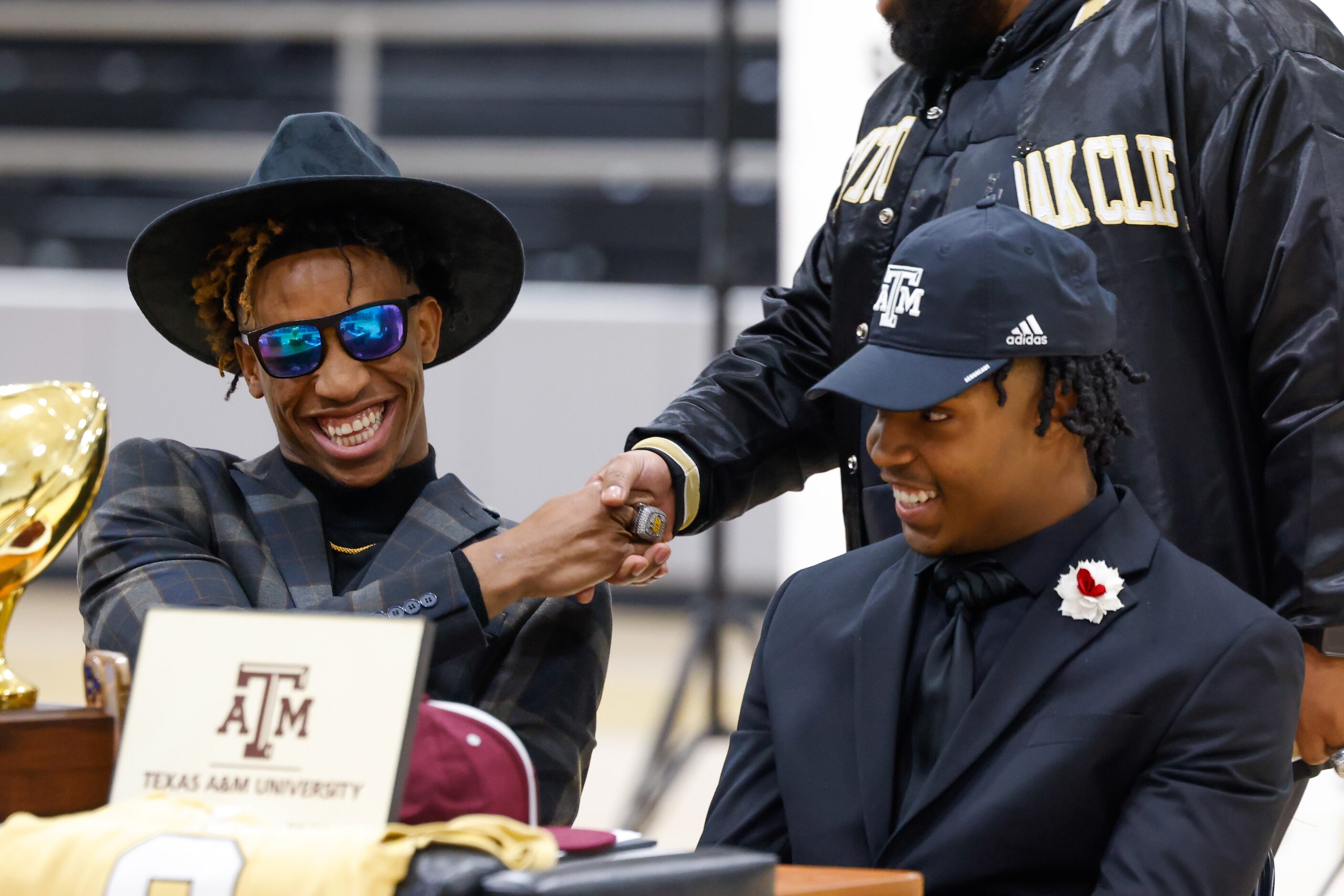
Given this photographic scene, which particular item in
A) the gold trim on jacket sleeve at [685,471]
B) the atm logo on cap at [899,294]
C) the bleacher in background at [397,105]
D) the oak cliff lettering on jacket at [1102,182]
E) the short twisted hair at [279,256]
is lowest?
the gold trim on jacket sleeve at [685,471]

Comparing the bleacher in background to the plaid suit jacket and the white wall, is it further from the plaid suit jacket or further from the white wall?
the plaid suit jacket

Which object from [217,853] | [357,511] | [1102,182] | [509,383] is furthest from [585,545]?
[509,383]

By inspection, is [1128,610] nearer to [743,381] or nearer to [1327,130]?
[1327,130]

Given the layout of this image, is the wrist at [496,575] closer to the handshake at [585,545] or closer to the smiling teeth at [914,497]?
the handshake at [585,545]

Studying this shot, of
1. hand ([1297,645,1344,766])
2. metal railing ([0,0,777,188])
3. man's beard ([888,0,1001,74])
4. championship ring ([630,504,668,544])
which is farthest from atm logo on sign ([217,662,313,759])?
metal railing ([0,0,777,188])

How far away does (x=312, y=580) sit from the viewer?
5.96 ft

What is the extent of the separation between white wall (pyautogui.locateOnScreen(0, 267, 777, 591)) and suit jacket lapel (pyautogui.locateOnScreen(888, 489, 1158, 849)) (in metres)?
6.07

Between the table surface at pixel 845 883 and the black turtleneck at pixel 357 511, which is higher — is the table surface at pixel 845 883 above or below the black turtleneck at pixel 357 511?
below

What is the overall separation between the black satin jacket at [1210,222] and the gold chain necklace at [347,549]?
85cm

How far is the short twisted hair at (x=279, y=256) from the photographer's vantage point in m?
1.85

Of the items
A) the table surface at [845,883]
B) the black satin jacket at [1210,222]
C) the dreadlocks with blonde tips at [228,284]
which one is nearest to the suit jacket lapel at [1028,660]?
the table surface at [845,883]

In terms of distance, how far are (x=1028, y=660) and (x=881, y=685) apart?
15cm

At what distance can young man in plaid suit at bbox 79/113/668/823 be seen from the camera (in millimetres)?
1718

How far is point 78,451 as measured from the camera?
1.31 m
